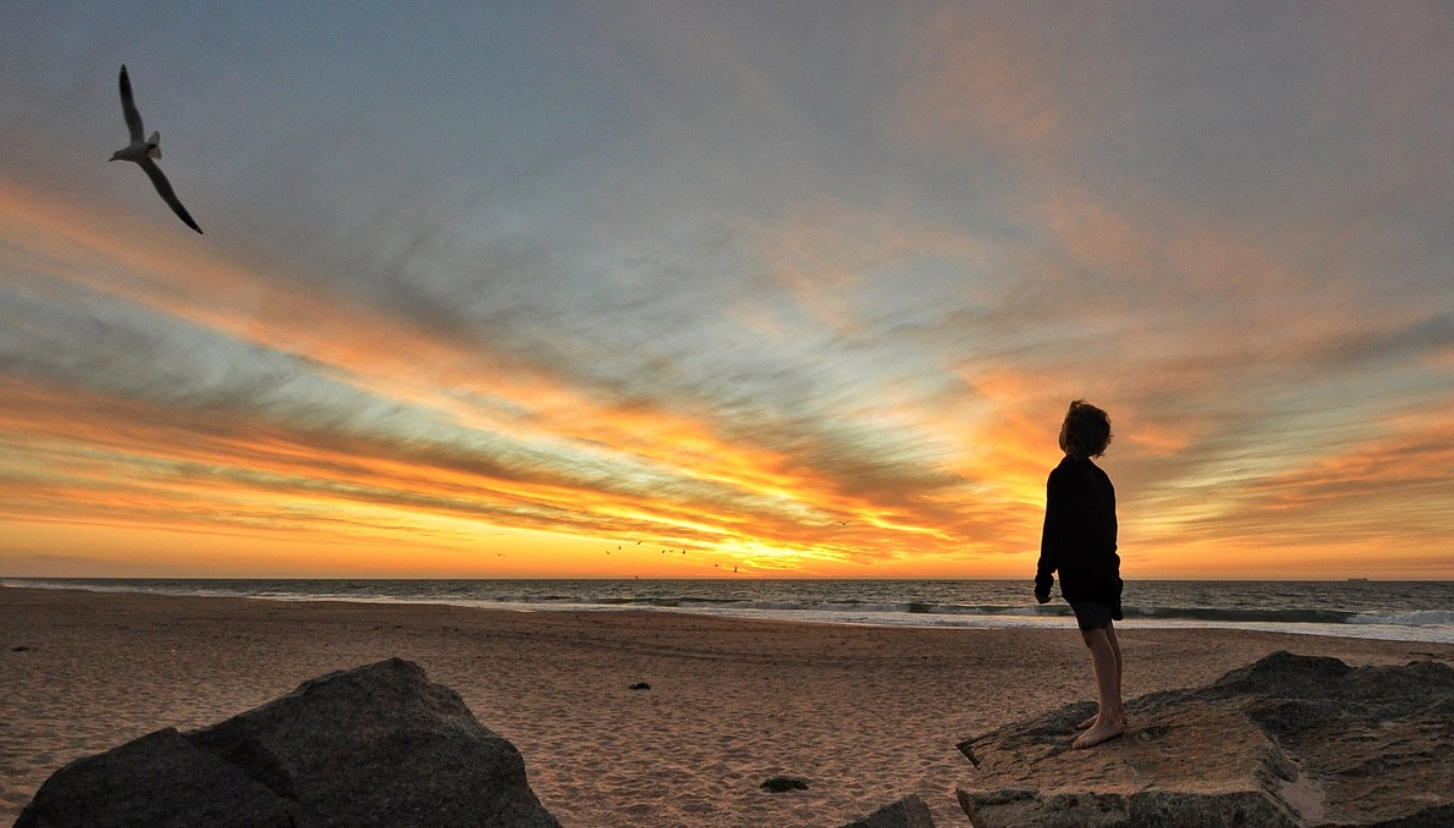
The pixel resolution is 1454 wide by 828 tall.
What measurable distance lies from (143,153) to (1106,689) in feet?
39.8

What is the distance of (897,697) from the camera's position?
1641cm

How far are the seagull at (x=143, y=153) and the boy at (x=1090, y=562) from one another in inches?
379

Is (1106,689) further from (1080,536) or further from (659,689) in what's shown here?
(659,689)

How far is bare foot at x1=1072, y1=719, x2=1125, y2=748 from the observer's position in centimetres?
591

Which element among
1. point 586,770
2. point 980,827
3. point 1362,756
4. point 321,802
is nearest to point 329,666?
point 586,770

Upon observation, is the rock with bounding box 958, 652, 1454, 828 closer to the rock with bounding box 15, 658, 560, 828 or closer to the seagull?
the rock with bounding box 15, 658, 560, 828

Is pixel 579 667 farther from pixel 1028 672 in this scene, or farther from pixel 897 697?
pixel 1028 672

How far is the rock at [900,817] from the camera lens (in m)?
5.64

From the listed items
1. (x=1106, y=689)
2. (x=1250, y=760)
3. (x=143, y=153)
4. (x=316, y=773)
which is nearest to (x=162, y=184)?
(x=143, y=153)

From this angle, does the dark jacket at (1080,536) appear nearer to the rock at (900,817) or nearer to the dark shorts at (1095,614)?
the dark shorts at (1095,614)

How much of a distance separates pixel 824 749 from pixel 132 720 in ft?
34.0

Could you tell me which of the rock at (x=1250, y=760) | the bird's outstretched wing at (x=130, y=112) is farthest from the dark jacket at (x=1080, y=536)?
the bird's outstretched wing at (x=130, y=112)

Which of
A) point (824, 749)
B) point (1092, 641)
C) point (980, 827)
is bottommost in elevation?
point (824, 749)

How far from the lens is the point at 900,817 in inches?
226
